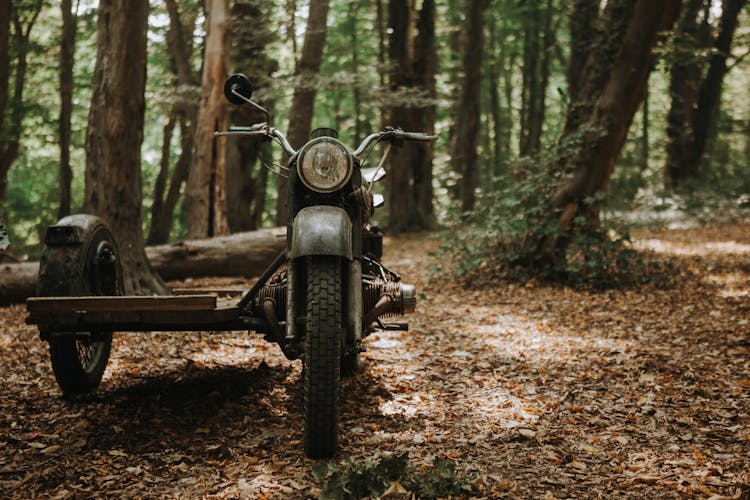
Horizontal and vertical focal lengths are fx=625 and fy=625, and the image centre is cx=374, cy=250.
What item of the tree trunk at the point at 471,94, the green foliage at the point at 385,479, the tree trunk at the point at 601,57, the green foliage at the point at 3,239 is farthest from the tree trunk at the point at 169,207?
the green foliage at the point at 385,479

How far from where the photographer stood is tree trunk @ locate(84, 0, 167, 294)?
6.91 m

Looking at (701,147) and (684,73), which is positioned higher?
(684,73)

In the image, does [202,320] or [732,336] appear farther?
[732,336]

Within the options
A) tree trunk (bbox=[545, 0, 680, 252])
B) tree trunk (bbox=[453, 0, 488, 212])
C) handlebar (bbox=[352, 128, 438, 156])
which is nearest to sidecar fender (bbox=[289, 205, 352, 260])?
handlebar (bbox=[352, 128, 438, 156])

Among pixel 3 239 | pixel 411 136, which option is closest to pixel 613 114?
pixel 411 136

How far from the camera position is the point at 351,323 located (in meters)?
3.63

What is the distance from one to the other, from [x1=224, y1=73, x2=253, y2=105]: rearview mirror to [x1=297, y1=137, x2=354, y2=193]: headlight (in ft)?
3.19

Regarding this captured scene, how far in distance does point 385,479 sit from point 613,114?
7113 mm

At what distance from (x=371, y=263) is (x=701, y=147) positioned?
58.5 feet

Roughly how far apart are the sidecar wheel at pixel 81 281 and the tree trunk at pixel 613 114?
6.23 m

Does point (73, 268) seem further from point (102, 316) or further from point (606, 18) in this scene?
point (606, 18)

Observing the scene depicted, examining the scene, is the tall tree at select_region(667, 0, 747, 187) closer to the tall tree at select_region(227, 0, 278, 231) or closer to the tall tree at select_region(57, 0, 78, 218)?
the tall tree at select_region(227, 0, 278, 231)

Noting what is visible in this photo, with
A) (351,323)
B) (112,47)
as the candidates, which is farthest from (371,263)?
(112,47)

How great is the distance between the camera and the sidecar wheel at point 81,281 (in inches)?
156
